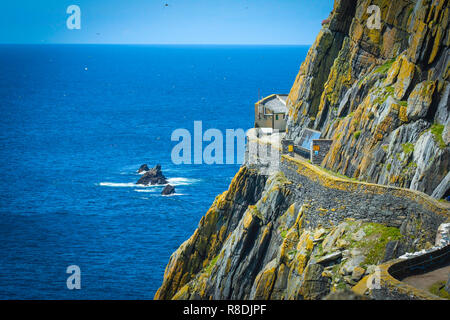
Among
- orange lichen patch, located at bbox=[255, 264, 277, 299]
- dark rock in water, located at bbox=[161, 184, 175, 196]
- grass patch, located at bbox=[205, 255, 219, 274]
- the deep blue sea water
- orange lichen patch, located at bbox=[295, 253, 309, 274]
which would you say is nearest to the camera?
orange lichen patch, located at bbox=[295, 253, 309, 274]

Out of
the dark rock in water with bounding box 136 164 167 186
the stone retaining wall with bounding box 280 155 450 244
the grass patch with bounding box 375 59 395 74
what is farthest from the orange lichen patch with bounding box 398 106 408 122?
the dark rock in water with bounding box 136 164 167 186

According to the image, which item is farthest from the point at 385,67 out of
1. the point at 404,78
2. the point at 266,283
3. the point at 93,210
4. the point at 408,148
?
the point at 93,210

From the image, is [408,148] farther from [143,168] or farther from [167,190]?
[143,168]

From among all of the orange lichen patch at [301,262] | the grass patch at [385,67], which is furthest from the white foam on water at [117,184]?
the orange lichen patch at [301,262]

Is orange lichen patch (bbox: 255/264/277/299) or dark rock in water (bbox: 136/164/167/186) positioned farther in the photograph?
dark rock in water (bbox: 136/164/167/186)

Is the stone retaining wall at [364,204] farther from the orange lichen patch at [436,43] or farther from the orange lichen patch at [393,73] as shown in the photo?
the orange lichen patch at [436,43]

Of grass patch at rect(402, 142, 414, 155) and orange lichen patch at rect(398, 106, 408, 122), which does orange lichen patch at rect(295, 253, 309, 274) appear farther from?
orange lichen patch at rect(398, 106, 408, 122)
